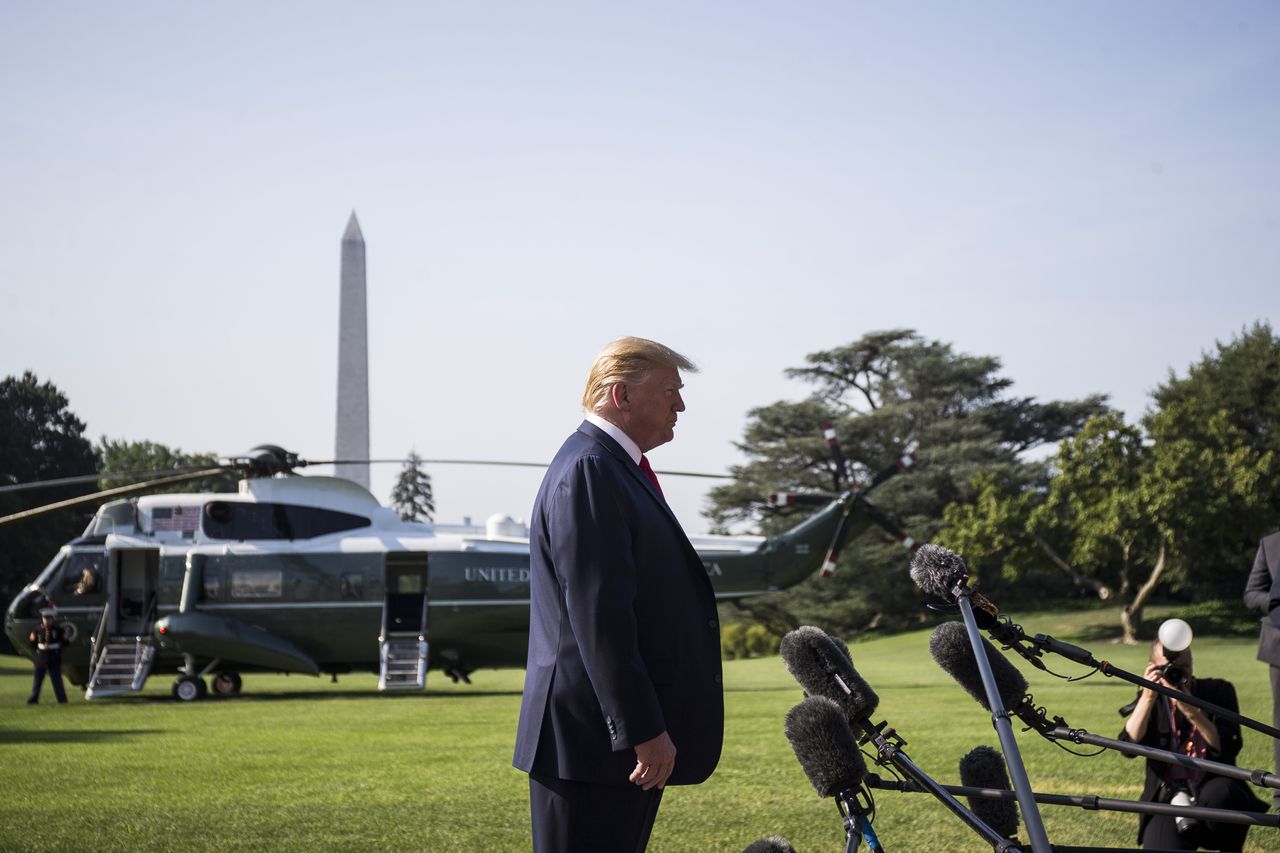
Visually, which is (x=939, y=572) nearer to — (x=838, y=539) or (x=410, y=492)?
(x=838, y=539)

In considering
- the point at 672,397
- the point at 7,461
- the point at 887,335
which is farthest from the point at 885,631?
the point at 672,397

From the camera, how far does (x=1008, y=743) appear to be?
2.72m

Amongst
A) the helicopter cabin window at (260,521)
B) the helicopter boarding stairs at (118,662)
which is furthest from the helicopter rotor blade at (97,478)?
the helicopter boarding stairs at (118,662)

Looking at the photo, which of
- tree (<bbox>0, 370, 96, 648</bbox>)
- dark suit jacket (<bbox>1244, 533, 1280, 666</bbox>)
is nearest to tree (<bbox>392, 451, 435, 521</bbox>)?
tree (<bbox>0, 370, 96, 648</bbox>)

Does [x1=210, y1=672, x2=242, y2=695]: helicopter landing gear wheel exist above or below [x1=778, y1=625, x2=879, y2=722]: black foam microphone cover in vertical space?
below

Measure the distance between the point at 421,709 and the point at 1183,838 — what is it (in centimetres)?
1210

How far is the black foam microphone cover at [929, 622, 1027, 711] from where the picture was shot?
329 centimetres

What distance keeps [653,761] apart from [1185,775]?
3.25 meters

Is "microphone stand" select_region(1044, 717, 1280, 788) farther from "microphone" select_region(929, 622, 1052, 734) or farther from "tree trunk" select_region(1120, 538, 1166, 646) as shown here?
"tree trunk" select_region(1120, 538, 1166, 646)

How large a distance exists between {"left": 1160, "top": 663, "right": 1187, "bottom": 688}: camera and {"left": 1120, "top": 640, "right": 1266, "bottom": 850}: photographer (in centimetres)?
2

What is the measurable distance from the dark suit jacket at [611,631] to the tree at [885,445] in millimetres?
41818

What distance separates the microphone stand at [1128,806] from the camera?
2812 millimetres

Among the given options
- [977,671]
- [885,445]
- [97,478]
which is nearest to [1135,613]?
[885,445]

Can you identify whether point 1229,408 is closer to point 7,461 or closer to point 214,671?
point 214,671
